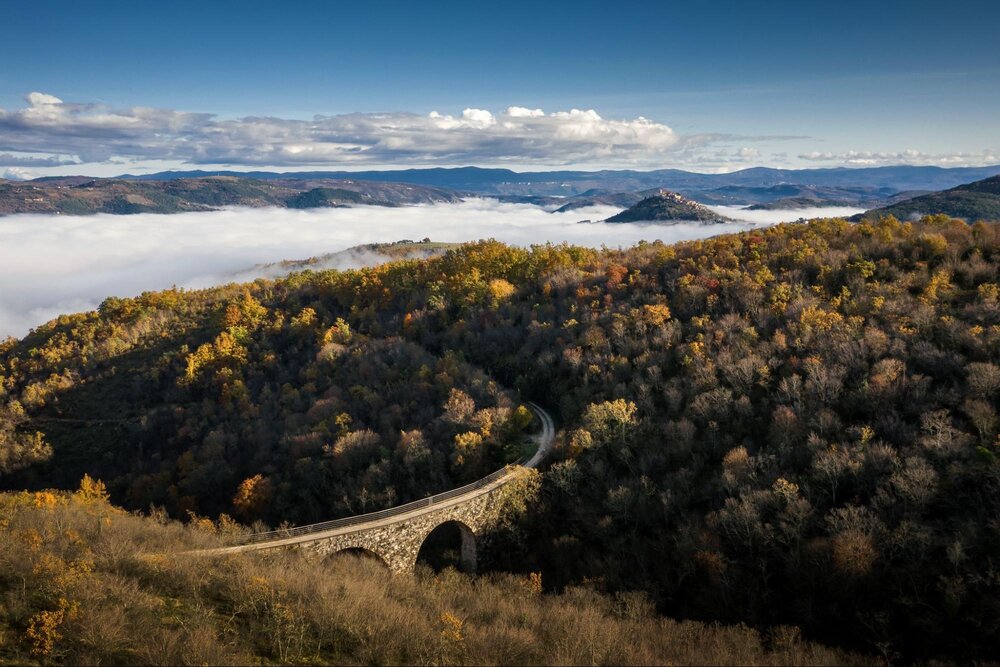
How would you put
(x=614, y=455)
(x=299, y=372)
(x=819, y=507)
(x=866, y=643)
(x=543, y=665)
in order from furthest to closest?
(x=299, y=372), (x=614, y=455), (x=819, y=507), (x=866, y=643), (x=543, y=665)

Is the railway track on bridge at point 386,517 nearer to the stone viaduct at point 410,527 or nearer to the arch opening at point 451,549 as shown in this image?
the stone viaduct at point 410,527

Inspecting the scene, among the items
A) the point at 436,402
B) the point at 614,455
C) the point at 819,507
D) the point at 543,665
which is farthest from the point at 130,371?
the point at 819,507

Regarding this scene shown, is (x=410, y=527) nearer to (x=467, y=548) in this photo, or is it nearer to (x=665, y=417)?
(x=467, y=548)

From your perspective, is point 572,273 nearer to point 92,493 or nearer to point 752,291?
point 752,291

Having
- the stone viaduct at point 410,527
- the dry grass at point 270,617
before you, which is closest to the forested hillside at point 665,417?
the stone viaduct at point 410,527

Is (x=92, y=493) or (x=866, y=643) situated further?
(x=92, y=493)

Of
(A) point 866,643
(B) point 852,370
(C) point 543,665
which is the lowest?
(A) point 866,643

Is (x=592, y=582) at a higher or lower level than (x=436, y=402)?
lower

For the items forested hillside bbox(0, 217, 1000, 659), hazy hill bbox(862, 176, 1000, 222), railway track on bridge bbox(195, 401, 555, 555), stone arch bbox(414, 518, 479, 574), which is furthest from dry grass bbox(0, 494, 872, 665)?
hazy hill bbox(862, 176, 1000, 222)
